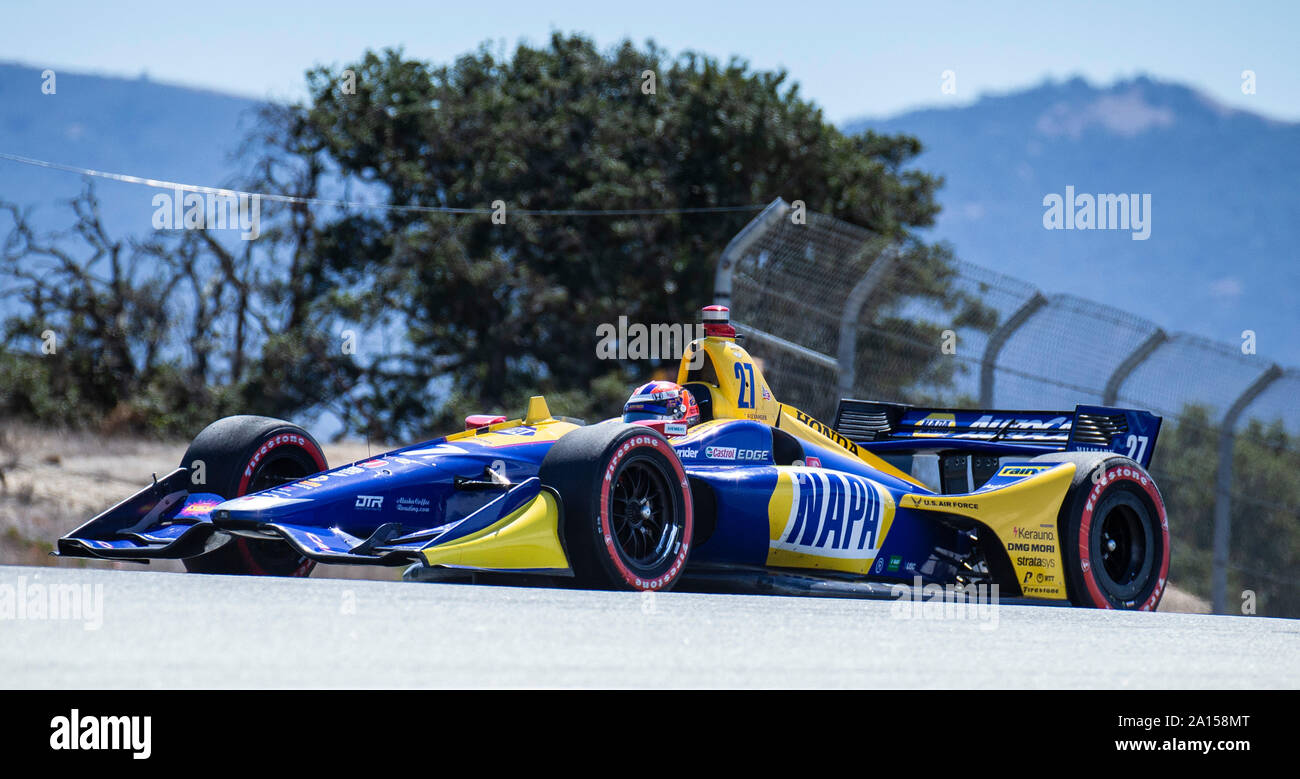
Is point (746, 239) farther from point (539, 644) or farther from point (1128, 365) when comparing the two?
point (539, 644)

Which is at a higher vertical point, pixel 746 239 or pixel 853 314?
pixel 746 239

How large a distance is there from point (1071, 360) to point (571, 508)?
19.5 ft

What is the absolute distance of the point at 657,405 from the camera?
7.46m

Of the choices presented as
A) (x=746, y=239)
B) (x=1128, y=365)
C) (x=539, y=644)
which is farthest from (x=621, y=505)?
(x=1128, y=365)

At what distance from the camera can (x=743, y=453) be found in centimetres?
764

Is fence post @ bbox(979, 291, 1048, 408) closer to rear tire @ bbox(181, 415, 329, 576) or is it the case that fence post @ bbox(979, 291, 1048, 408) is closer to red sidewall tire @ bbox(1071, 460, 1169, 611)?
red sidewall tire @ bbox(1071, 460, 1169, 611)

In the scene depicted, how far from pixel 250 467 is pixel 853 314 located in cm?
482

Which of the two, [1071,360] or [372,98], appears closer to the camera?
[1071,360]

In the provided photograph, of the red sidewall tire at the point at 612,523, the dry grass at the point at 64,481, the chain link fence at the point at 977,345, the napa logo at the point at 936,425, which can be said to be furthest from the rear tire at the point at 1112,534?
the dry grass at the point at 64,481

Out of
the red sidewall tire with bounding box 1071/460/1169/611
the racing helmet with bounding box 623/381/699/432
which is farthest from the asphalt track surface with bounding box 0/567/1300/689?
the red sidewall tire with bounding box 1071/460/1169/611

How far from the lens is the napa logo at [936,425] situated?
9312 millimetres
